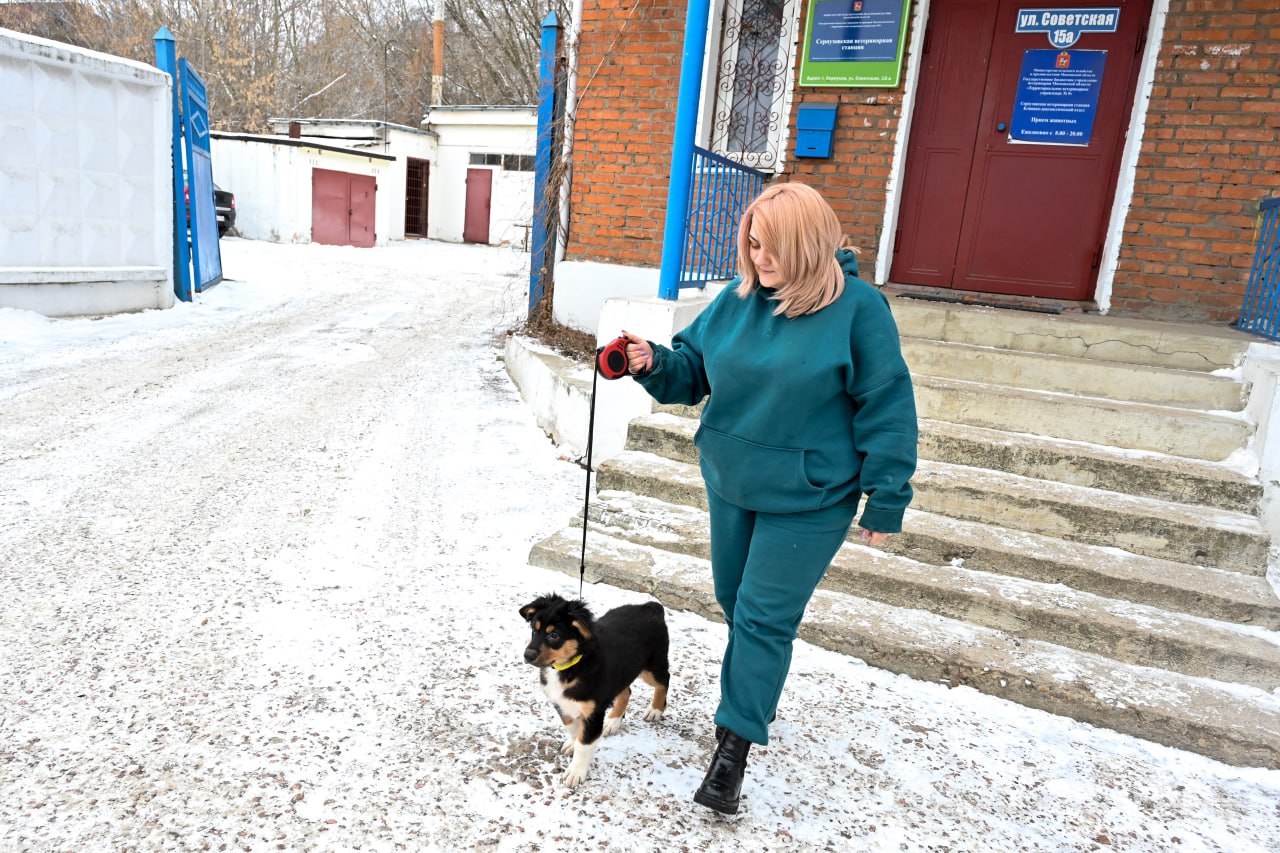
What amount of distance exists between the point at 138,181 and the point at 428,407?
16.2 feet

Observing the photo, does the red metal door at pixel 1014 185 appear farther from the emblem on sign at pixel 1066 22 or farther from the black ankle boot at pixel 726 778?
the black ankle boot at pixel 726 778

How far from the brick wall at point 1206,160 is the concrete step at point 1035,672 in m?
3.69

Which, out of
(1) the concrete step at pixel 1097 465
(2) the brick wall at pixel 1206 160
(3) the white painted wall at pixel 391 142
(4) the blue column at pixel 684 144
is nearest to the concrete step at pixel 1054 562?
(1) the concrete step at pixel 1097 465

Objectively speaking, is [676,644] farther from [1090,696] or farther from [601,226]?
[601,226]

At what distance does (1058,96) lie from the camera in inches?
234

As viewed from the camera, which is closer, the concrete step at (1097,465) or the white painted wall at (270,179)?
the concrete step at (1097,465)

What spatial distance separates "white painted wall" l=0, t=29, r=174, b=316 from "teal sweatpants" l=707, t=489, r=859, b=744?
8.44 metres

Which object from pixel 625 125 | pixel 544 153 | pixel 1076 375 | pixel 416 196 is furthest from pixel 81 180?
pixel 416 196

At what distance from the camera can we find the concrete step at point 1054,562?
3287mm

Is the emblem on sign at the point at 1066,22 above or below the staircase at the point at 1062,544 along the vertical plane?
above

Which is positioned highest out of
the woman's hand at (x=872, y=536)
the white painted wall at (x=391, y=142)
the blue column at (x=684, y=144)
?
the white painted wall at (x=391, y=142)

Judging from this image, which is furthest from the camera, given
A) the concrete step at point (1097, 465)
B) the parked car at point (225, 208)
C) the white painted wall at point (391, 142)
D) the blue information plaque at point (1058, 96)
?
the white painted wall at point (391, 142)

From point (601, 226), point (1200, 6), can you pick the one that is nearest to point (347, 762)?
point (601, 226)

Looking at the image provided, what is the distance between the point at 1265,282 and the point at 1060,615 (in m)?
3.41
